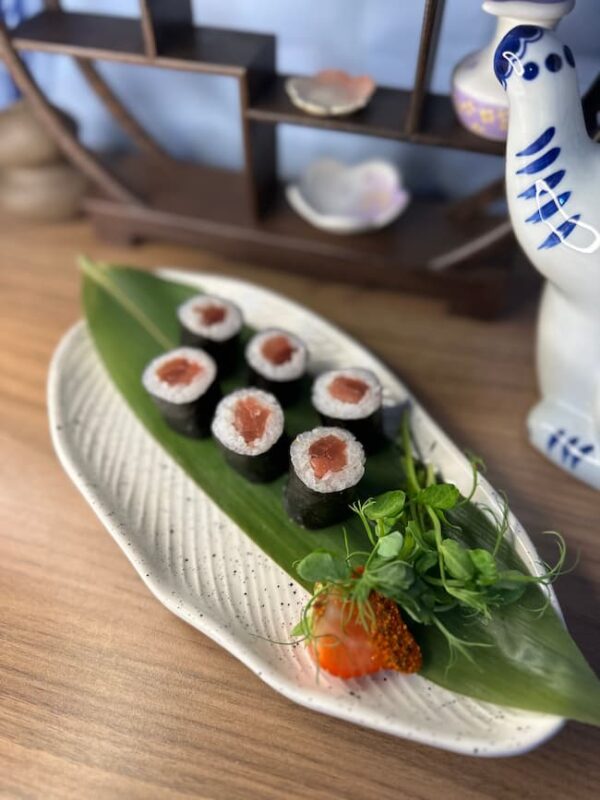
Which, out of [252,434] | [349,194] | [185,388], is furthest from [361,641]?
[349,194]

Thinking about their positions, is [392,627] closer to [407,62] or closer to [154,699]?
[154,699]

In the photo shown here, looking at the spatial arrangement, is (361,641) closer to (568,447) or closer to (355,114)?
(568,447)

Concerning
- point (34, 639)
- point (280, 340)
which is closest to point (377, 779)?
point (34, 639)

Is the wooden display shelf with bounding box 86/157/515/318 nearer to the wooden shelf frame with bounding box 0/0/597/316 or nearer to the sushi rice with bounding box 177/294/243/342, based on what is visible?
the wooden shelf frame with bounding box 0/0/597/316

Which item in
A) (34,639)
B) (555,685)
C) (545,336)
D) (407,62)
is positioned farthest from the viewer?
(407,62)

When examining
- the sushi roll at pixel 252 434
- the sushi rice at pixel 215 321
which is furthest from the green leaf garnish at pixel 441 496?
the sushi rice at pixel 215 321

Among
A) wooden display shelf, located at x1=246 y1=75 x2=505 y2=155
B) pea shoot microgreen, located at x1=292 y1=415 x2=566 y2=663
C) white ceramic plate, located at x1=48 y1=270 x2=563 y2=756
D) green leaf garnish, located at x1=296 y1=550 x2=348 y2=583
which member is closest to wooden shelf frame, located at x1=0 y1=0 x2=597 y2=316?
wooden display shelf, located at x1=246 y1=75 x2=505 y2=155

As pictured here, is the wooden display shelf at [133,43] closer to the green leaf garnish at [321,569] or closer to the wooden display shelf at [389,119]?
the wooden display shelf at [389,119]
